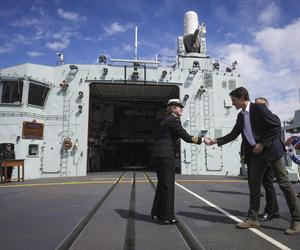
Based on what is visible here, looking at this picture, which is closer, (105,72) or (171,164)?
(171,164)

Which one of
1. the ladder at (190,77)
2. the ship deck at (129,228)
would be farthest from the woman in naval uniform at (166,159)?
the ladder at (190,77)

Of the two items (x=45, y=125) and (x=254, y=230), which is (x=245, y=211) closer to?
(x=254, y=230)

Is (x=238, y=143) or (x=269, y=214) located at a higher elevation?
(x=238, y=143)

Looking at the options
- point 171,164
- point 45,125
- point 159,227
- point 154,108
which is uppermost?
point 154,108

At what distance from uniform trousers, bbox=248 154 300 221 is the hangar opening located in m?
14.7

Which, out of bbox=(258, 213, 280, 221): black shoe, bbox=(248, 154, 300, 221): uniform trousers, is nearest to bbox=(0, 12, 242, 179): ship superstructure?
bbox=(258, 213, 280, 221): black shoe

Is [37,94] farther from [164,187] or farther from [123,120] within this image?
[123,120]

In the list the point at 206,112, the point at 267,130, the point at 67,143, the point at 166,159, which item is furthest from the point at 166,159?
the point at 206,112

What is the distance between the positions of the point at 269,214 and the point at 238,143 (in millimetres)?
14164

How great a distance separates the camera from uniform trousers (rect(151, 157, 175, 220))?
4277 mm

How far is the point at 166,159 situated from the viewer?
14.5 feet

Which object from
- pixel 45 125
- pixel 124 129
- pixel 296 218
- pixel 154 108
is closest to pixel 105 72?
pixel 45 125

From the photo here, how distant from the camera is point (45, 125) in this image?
1702 centimetres

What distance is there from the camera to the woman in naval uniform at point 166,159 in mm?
4309
